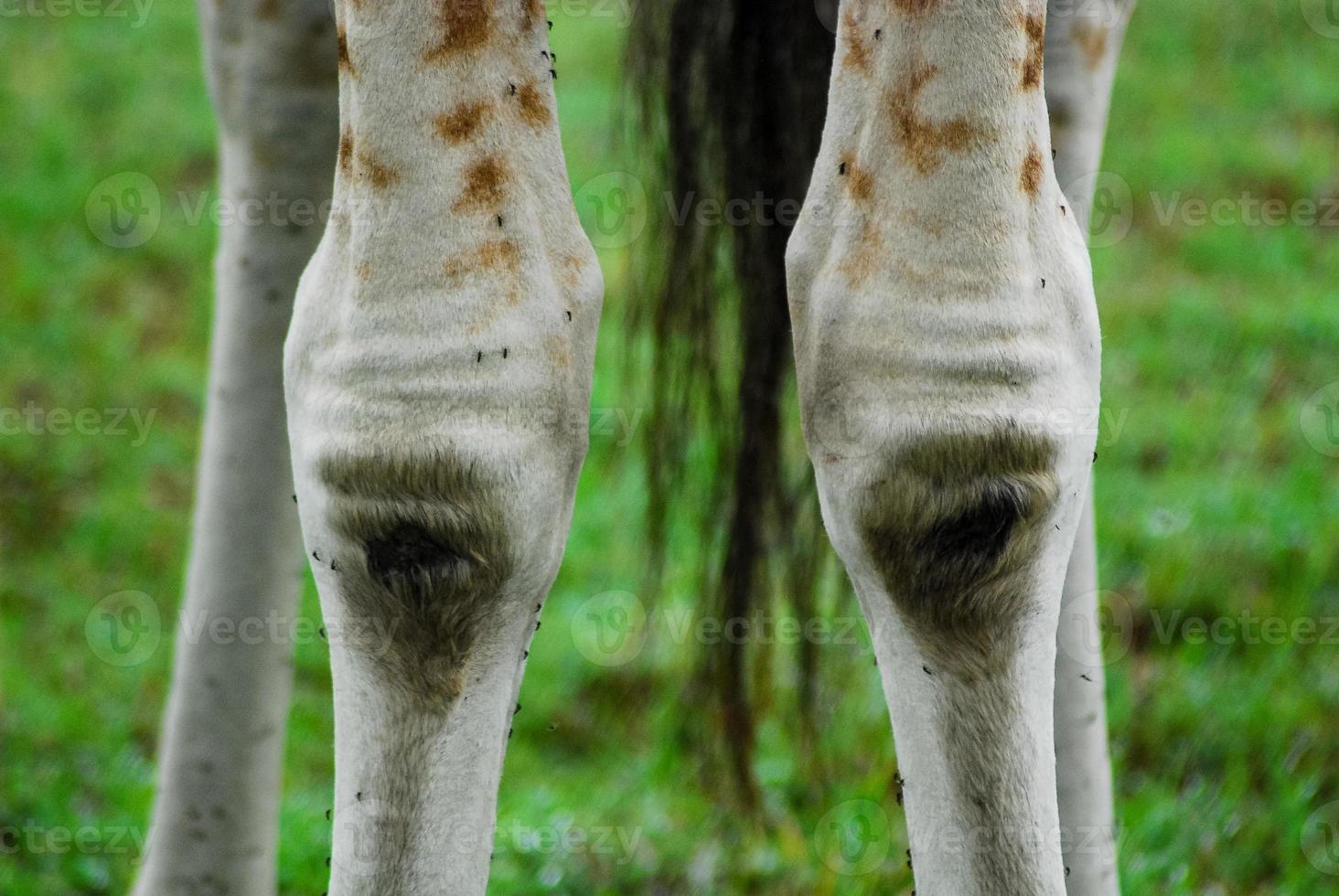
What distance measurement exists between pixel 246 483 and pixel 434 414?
508 millimetres

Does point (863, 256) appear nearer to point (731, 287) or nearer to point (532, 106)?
point (532, 106)

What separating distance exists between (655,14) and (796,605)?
19.7 inches

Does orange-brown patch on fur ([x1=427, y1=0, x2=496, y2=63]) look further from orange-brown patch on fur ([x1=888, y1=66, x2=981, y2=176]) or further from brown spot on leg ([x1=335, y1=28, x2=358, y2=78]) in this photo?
orange-brown patch on fur ([x1=888, y1=66, x2=981, y2=176])

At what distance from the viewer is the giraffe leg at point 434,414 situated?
0.73m

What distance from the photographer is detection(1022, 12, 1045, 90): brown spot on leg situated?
2.40 ft

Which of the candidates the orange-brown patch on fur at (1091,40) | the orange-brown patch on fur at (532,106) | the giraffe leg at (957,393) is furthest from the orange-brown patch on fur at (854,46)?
the orange-brown patch on fur at (1091,40)

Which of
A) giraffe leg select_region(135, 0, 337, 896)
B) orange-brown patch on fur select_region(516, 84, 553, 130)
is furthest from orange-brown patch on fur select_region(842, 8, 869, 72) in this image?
giraffe leg select_region(135, 0, 337, 896)

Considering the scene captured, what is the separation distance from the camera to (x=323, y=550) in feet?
2.51

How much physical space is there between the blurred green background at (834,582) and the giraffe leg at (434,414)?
1.67ft

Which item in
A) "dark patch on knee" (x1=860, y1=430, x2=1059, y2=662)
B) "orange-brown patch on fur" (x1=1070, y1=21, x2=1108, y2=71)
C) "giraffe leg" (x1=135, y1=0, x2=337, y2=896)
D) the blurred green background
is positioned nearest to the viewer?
"dark patch on knee" (x1=860, y1=430, x2=1059, y2=662)

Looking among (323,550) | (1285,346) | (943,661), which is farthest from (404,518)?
(1285,346)

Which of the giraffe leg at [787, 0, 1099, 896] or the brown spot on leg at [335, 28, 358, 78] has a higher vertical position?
the brown spot on leg at [335, 28, 358, 78]

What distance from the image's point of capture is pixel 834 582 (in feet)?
4.35

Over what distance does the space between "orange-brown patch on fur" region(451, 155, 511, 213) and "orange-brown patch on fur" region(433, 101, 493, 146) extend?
0.05 ft
